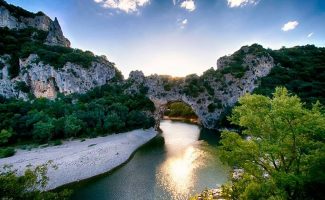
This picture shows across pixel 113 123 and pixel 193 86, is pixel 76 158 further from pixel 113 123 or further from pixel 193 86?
pixel 193 86

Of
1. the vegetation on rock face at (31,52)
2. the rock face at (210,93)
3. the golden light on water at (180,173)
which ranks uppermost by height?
the vegetation on rock face at (31,52)

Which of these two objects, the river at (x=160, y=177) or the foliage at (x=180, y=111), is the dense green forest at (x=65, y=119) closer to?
the river at (x=160, y=177)

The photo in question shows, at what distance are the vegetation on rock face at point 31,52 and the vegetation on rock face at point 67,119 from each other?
15.9 metres

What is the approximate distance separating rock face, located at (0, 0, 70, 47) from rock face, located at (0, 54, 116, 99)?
25577mm

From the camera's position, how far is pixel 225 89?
278 ft

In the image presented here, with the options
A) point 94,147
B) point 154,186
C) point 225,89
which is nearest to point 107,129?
point 94,147

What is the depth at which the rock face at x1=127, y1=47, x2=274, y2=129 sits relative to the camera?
8388 centimetres

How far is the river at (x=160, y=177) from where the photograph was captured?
2942 cm

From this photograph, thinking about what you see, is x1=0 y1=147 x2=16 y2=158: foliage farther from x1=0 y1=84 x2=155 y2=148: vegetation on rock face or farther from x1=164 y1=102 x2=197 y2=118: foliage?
x1=164 y1=102 x2=197 y2=118: foliage

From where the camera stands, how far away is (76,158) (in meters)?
38.5

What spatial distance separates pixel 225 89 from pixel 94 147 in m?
54.0

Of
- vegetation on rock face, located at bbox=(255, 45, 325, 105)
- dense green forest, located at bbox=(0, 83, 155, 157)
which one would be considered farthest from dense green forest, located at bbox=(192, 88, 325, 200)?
vegetation on rock face, located at bbox=(255, 45, 325, 105)

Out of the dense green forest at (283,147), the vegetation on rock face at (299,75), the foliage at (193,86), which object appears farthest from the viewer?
the foliage at (193,86)

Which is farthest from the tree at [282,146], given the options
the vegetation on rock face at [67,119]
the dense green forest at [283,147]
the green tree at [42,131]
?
the green tree at [42,131]
